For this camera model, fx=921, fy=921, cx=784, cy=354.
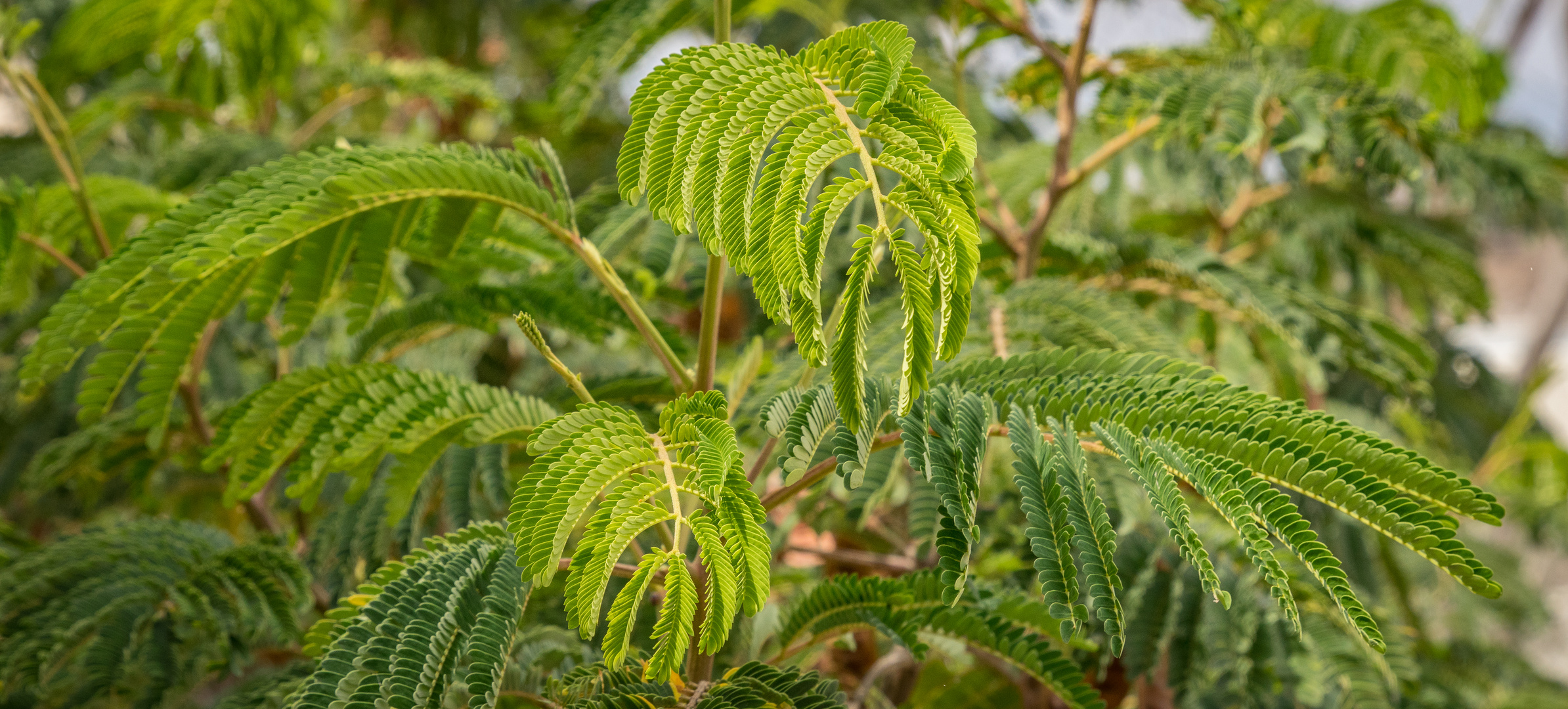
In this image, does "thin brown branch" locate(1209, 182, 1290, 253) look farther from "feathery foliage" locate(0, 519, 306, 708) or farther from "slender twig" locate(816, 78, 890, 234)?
"feathery foliage" locate(0, 519, 306, 708)

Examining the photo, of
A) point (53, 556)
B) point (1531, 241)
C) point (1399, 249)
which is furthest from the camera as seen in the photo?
point (1531, 241)

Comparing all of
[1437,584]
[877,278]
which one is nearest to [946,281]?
[877,278]

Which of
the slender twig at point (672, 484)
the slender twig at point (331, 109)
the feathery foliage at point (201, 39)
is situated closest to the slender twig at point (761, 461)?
the slender twig at point (672, 484)

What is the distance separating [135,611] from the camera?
2.98 feet

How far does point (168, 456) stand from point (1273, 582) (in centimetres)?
134

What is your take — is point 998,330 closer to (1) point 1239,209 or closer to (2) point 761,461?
(2) point 761,461

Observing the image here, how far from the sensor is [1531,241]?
2318 millimetres

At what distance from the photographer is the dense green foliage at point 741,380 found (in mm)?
563

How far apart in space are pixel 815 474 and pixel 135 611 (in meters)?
0.72

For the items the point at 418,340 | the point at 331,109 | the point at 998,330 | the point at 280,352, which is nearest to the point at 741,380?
the point at 998,330

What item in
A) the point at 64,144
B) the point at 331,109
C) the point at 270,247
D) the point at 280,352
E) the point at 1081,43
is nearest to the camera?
the point at 270,247

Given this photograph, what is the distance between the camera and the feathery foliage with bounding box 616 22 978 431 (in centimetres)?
54

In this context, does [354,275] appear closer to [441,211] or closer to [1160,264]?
[441,211]

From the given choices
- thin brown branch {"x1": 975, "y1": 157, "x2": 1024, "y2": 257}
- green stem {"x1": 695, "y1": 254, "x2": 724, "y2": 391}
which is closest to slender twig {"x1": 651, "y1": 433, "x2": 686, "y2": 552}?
green stem {"x1": 695, "y1": 254, "x2": 724, "y2": 391}
